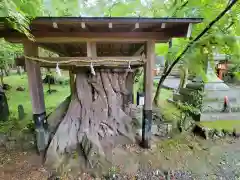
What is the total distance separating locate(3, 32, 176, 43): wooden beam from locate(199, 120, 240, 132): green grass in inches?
137

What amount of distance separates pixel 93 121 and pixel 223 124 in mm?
4208

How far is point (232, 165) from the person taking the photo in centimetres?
374

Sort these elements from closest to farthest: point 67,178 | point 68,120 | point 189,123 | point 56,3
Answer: point 67,178
point 56,3
point 68,120
point 189,123

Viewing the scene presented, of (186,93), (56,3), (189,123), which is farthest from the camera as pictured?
(186,93)

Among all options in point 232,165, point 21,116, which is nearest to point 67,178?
point 232,165

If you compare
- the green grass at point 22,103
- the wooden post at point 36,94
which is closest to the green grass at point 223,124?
the wooden post at point 36,94

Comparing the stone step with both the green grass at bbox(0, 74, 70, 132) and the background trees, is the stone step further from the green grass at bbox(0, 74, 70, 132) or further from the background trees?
the green grass at bbox(0, 74, 70, 132)

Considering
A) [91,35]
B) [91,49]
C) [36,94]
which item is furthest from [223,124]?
[36,94]

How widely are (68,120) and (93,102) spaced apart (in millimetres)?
797

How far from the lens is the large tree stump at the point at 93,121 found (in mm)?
3994

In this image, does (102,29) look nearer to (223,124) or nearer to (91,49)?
(91,49)

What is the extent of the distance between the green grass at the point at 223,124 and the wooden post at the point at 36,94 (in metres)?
4.68

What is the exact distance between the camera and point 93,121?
14.5 ft

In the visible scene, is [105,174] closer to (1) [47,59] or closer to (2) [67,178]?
(2) [67,178]
